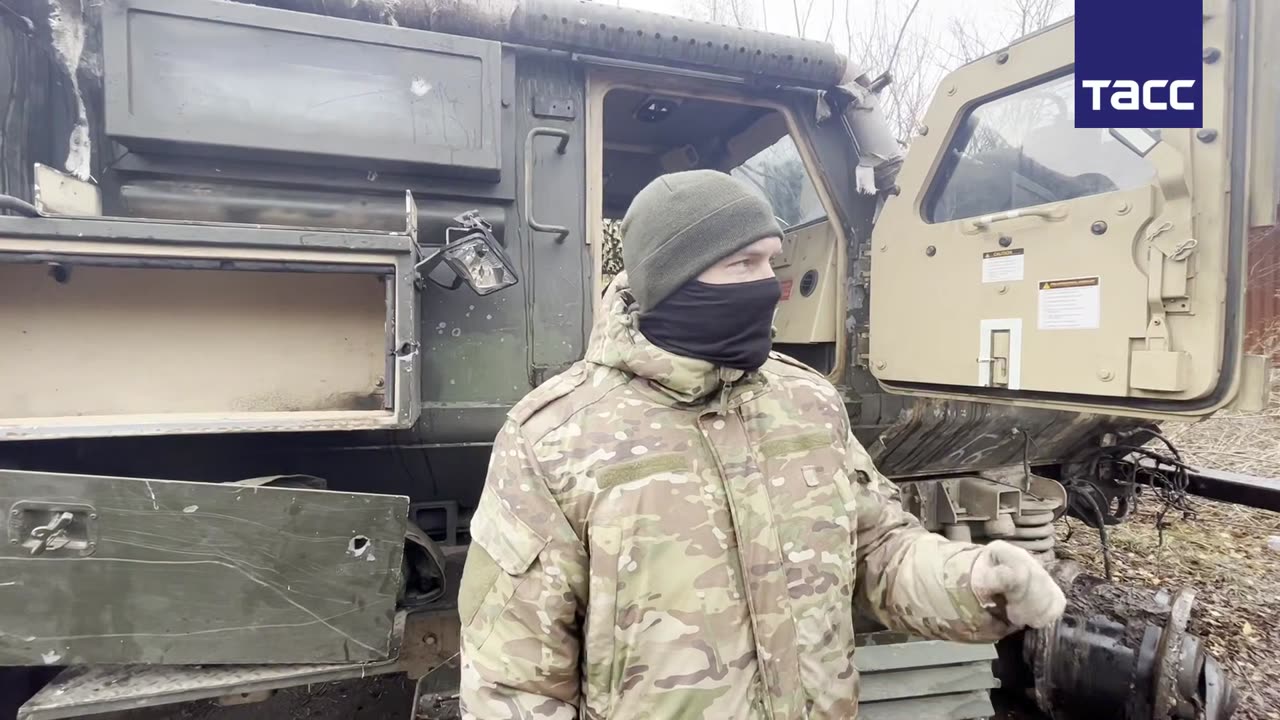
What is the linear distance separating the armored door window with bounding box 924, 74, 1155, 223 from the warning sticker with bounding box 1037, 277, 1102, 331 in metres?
0.27

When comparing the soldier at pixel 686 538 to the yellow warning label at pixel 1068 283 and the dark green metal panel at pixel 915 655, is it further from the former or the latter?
the dark green metal panel at pixel 915 655

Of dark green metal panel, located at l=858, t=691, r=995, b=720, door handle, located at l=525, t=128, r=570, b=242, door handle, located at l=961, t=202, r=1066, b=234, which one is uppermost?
door handle, located at l=525, t=128, r=570, b=242

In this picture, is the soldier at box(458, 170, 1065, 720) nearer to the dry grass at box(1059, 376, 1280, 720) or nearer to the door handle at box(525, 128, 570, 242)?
the door handle at box(525, 128, 570, 242)

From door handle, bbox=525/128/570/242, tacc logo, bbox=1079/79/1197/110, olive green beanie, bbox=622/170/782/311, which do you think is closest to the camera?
olive green beanie, bbox=622/170/782/311

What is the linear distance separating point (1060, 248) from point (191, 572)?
2.49 meters

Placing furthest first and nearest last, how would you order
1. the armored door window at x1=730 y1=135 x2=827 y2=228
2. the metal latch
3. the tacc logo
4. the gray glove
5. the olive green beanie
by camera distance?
the armored door window at x1=730 y1=135 x2=827 y2=228, the tacc logo, the metal latch, the olive green beanie, the gray glove

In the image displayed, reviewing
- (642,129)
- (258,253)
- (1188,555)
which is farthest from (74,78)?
(1188,555)

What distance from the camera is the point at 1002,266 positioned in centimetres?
202

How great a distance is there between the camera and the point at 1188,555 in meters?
4.52

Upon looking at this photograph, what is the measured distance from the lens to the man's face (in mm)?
1177

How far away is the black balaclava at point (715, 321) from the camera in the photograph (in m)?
1.16

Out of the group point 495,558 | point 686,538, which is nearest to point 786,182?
point 686,538

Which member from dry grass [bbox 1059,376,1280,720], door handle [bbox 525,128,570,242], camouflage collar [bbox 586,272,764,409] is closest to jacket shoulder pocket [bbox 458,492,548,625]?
camouflage collar [bbox 586,272,764,409]

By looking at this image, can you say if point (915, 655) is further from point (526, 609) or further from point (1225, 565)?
point (1225, 565)
